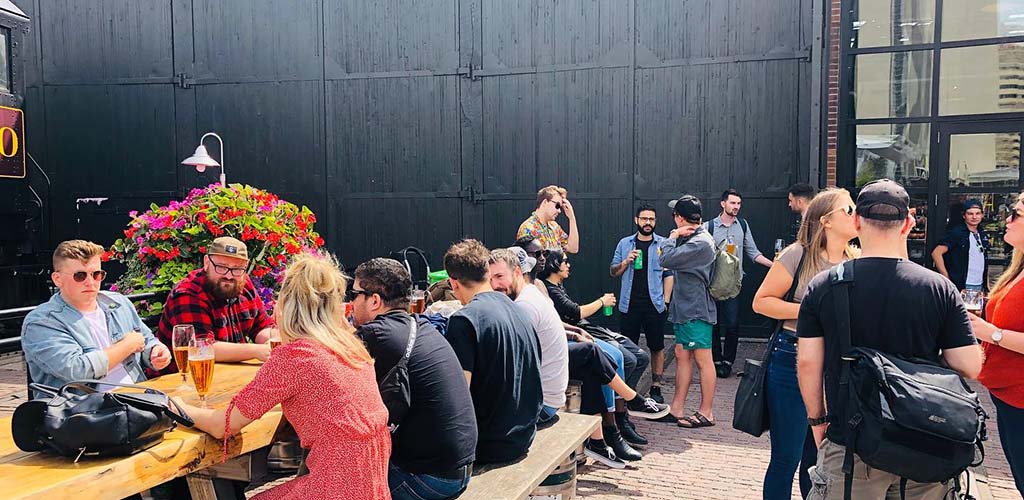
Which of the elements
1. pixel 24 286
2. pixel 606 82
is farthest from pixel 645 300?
pixel 24 286

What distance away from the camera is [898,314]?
8.96 feet

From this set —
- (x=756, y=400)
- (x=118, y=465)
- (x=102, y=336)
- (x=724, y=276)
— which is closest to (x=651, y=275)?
(x=724, y=276)

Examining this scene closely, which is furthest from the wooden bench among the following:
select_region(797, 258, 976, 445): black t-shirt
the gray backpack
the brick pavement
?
the gray backpack

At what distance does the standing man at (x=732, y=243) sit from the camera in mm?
7793

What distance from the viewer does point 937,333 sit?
277 centimetres

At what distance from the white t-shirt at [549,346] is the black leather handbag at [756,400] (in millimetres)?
1083

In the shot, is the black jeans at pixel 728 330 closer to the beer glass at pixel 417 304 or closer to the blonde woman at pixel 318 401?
the beer glass at pixel 417 304

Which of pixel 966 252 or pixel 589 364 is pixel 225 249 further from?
pixel 966 252

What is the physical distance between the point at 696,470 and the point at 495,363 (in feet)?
7.84

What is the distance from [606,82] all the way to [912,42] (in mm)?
3619

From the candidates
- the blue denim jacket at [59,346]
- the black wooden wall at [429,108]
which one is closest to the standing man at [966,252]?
the black wooden wall at [429,108]

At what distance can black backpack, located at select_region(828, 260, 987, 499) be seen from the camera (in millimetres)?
2564

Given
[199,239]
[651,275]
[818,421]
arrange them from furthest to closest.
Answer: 1. [651,275]
2. [199,239]
3. [818,421]

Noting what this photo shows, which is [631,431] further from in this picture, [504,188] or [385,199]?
[385,199]
